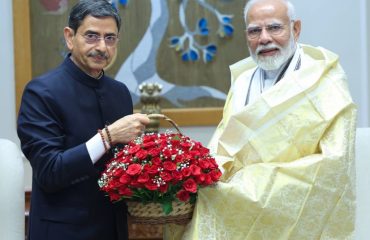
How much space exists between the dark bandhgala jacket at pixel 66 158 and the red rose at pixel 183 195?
11.8 inches

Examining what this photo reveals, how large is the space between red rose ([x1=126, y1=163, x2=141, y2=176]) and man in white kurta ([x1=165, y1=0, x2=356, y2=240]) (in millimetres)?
261

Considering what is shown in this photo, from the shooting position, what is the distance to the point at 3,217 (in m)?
2.27

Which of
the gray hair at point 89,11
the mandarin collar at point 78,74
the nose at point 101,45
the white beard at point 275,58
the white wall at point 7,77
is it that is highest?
the gray hair at point 89,11

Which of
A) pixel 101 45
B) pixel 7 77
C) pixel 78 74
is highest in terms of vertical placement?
pixel 101 45

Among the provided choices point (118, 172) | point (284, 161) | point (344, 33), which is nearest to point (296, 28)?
point (284, 161)

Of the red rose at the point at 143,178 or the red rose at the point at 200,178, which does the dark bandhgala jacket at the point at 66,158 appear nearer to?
the red rose at the point at 143,178

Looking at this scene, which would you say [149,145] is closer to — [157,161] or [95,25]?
[157,161]

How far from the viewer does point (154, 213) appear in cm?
188

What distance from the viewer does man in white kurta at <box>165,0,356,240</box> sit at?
2.02 m

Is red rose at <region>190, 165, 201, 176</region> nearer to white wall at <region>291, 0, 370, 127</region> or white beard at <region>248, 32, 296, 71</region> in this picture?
white beard at <region>248, 32, 296, 71</region>

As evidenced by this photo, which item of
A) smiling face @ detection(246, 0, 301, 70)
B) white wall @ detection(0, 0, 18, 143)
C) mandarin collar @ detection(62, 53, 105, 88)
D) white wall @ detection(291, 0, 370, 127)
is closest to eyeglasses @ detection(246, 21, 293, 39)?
smiling face @ detection(246, 0, 301, 70)

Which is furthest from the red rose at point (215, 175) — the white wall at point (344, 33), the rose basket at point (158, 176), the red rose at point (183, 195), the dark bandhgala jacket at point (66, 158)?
the white wall at point (344, 33)

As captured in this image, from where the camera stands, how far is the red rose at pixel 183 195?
1.89 m

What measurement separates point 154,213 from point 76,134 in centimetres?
40
